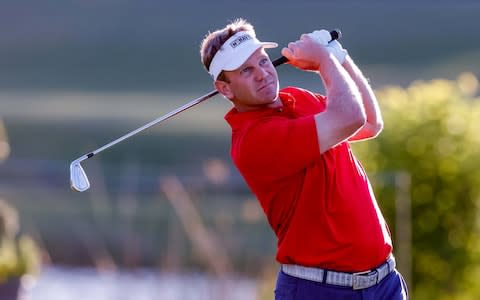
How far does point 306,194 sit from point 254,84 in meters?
0.37

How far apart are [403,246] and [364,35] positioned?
60.1 ft

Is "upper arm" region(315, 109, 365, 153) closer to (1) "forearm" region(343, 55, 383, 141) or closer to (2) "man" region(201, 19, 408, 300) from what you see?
(2) "man" region(201, 19, 408, 300)

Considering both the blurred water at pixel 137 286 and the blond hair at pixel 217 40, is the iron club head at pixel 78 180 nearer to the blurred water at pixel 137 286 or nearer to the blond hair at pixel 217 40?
the blond hair at pixel 217 40

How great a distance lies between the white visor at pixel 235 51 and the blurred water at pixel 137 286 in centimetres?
282

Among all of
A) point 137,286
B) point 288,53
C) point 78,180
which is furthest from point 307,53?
point 137,286

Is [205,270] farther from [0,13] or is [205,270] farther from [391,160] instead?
Result: [0,13]

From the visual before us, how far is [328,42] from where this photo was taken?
4004mm

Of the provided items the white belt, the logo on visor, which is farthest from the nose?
the white belt

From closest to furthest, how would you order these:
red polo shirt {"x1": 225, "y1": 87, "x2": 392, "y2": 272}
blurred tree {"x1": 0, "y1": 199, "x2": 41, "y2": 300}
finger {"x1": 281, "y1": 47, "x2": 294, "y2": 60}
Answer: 1. red polo shirt {"x1": 225, "y1": 87, "x2": 392, "y2": 272}
2. finger {"x1": 281, "y1": 47, "x2": 294, "y2": 60}
3. blurred tree {"x1": 0, "y1": 199, "x2": 41, "y2": 300}

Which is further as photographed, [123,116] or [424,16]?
[424,16]

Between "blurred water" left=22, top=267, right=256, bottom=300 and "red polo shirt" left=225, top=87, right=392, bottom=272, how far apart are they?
2.76m

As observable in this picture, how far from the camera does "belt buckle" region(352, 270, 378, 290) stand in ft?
12.9

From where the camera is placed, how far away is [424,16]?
26.1 meters

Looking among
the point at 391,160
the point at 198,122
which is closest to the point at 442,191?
the point at 391,160
